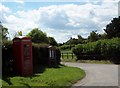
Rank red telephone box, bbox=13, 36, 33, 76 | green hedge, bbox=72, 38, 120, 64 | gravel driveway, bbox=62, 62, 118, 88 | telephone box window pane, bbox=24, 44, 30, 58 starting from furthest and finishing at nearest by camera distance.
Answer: green hedge, bbox=72, 38, 120, 64 → telephone box window pane, bbox=24, 44, 30, 58 → red telephone box, bbox=13, 36, 33, 76 → gravel driveway, bbox=62, 62, 118, 88

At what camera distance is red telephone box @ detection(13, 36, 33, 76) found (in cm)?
2141

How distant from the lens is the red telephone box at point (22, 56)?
21.4 metres

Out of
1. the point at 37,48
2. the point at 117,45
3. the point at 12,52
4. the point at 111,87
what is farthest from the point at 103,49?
the point at 111,87

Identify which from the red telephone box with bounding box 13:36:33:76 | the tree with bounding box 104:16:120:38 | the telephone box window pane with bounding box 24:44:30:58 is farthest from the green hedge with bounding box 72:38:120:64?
the tree with bounding box 104:16:120:38

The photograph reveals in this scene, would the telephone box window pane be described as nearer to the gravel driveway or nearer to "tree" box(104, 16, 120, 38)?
the gravel driveway

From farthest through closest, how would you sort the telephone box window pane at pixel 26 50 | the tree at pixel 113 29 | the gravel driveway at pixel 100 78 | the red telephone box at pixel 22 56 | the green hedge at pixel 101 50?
the tree at pixel 113 29, the green hedge at pixel 101 50, the telephone box window pane at pixel 26 50, the red telephone box at pixel 22 56, the gravel driveway at pixel 100 78

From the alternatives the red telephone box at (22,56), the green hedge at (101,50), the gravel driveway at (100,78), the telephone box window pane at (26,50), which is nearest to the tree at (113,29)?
→ the green hedge at (101,50)

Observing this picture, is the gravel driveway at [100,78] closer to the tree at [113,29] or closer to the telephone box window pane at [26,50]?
the telephone box window pane at [26,50]

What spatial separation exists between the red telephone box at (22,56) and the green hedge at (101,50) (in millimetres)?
21606

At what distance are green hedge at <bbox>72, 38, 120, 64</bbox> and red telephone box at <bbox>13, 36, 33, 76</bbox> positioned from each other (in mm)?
21606

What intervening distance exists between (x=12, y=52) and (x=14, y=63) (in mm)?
841

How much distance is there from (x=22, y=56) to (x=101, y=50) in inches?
986

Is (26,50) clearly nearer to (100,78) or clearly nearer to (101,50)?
(100,78)

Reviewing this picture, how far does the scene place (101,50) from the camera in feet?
149
